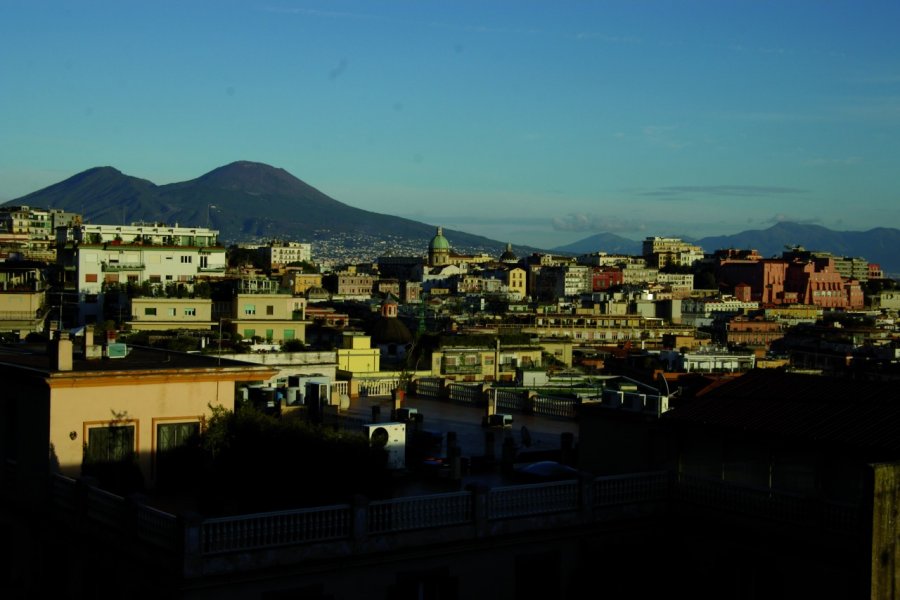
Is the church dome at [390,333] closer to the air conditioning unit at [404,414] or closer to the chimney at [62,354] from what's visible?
the air conditioning unit at [404,414]

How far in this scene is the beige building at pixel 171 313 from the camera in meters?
44.2

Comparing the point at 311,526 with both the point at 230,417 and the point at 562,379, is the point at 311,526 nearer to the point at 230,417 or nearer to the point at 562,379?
the point at 230,417

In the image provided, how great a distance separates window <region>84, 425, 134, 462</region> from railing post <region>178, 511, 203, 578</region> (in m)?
3.32

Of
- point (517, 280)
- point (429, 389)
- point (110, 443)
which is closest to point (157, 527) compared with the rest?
point (110, 443)

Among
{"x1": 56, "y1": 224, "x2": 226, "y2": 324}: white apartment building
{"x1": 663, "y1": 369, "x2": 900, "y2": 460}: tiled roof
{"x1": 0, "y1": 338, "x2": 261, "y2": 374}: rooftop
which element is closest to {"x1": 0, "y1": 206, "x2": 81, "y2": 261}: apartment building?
{"x1": 56, "y1": 224, "x2": 226, "y2": 324}: white apartment building

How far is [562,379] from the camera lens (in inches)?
1252

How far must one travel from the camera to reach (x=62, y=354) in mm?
13812

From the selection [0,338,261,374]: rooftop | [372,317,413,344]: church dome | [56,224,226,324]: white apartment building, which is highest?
[56,224,226,324]: white apartment building

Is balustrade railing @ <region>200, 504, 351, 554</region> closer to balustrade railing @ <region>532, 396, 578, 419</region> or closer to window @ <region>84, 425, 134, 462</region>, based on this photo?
window @ <region>84, 425, 134, 462</region>

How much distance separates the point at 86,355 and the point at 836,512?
9.19 metres

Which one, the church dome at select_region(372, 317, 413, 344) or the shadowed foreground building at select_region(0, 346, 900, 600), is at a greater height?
the shadowed foreground building at select_region(0, 346, 900, 600)

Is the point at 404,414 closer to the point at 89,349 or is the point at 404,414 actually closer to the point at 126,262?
the point at 89,349

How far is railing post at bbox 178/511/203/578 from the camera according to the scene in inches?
412

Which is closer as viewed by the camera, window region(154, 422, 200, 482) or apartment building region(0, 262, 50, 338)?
window region(154, 422, 200, 482)
